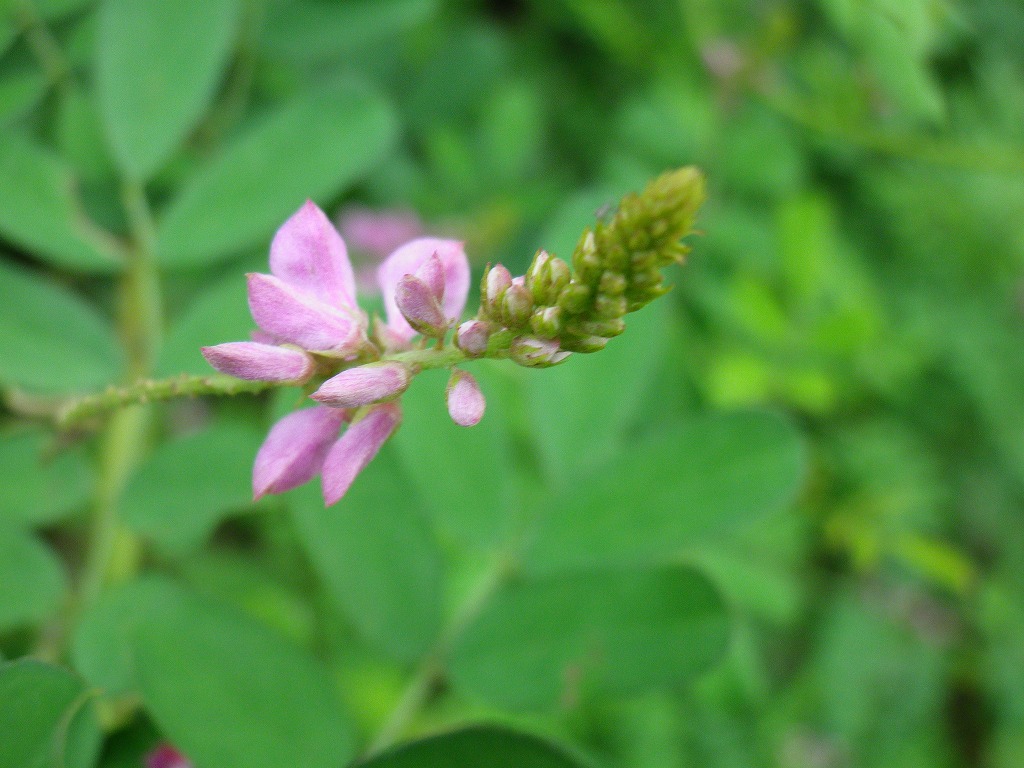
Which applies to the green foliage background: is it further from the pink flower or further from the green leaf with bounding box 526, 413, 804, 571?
the pink flower

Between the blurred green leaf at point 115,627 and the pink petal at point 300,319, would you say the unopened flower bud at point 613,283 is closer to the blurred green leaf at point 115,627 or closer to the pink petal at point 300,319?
the pink petal at point 300,319

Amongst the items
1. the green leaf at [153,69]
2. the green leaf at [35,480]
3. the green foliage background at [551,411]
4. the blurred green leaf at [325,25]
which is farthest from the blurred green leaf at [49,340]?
the blurred green leaf at [325,25]

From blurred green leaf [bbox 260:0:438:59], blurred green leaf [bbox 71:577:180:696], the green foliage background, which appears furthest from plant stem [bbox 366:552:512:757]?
blurred green leaf [bbox 260:0:438:59]

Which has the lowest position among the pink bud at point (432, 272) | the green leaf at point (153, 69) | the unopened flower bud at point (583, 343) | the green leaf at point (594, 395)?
the green leaf at point (594, 395)

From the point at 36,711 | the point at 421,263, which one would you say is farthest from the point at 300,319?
the point at 36,711

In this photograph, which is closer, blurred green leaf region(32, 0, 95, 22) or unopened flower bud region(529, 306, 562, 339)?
unopened flower bud region(529, 306, 562, 339)

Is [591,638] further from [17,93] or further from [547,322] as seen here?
[17,93]
